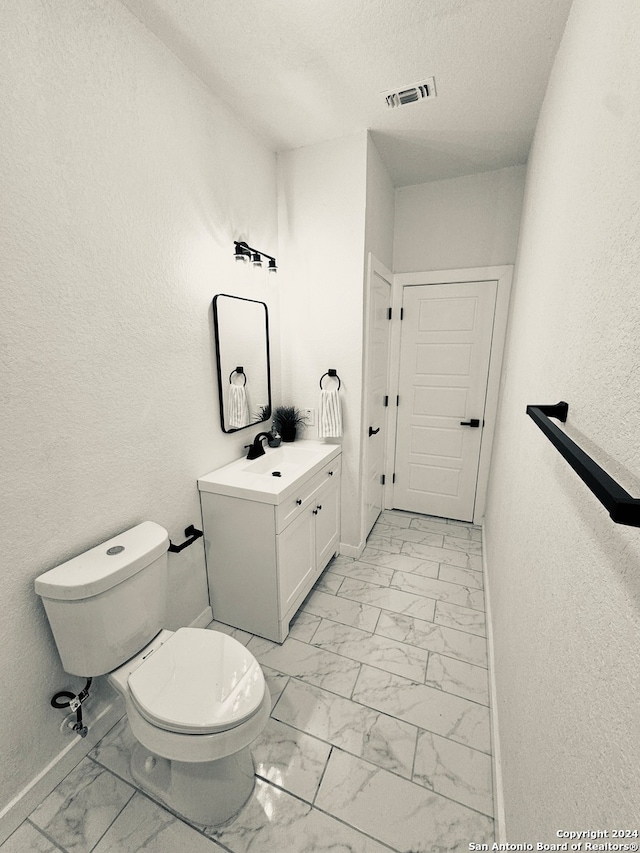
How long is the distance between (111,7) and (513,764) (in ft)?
9.35

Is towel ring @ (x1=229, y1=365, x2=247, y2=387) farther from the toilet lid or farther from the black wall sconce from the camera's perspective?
the toilet lid

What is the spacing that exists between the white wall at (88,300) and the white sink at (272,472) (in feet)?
0.59

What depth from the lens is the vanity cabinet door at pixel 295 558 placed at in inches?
70.9

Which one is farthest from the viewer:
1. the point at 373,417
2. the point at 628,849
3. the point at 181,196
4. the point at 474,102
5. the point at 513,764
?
the point at 373,417

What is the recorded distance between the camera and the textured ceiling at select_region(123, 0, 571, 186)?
4.39 feet

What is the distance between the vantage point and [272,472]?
2137 mm

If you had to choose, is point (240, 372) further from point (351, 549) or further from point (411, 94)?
point (411, 94)

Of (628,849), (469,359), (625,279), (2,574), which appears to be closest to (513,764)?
(628,849)

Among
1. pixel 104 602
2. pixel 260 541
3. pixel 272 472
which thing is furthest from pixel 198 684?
pixel 272 472

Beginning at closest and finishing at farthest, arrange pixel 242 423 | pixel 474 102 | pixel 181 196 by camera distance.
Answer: pixel 181 196 → pixel 474 102 → pixel 242 423

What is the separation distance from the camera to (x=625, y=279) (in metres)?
0.60

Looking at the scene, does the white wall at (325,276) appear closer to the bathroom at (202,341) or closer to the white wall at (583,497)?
the bathroom at (202,341)

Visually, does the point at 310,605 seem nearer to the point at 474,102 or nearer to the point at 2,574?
the point at 2,574

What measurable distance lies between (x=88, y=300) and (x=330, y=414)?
1.48m
